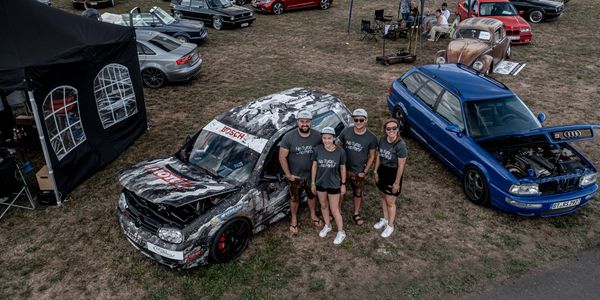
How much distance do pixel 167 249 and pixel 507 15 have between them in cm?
1620

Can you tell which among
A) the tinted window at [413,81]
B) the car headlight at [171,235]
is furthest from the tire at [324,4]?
the car headlight at [171,235]

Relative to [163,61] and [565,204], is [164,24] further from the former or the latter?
[565,204]

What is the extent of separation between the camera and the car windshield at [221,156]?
20.6 ft

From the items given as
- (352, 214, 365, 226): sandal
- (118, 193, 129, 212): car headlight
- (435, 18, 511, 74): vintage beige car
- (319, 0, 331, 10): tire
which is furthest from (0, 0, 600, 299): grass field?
(319, 0, 331, 10): tire

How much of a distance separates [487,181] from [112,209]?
6110 millimetres

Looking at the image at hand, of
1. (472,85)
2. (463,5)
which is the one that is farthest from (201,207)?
(463,5)

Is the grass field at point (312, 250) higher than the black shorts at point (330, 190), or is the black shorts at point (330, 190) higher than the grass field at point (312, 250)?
the black shorts at point (330, 190)

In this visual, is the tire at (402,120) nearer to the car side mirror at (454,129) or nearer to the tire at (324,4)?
the car side mirror at (454,129)

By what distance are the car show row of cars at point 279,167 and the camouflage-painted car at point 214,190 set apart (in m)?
0.02

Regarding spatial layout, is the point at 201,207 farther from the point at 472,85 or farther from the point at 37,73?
the point at 472,85

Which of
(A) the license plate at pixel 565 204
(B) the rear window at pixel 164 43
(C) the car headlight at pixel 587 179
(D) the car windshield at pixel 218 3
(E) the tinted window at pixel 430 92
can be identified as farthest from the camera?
Answer: (D) the car windshield at pixel 218 3

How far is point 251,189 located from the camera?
19.9ft

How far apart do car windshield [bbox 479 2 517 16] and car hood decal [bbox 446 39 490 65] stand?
449 cm

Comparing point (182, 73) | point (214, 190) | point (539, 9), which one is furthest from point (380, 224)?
point (539, 9)
